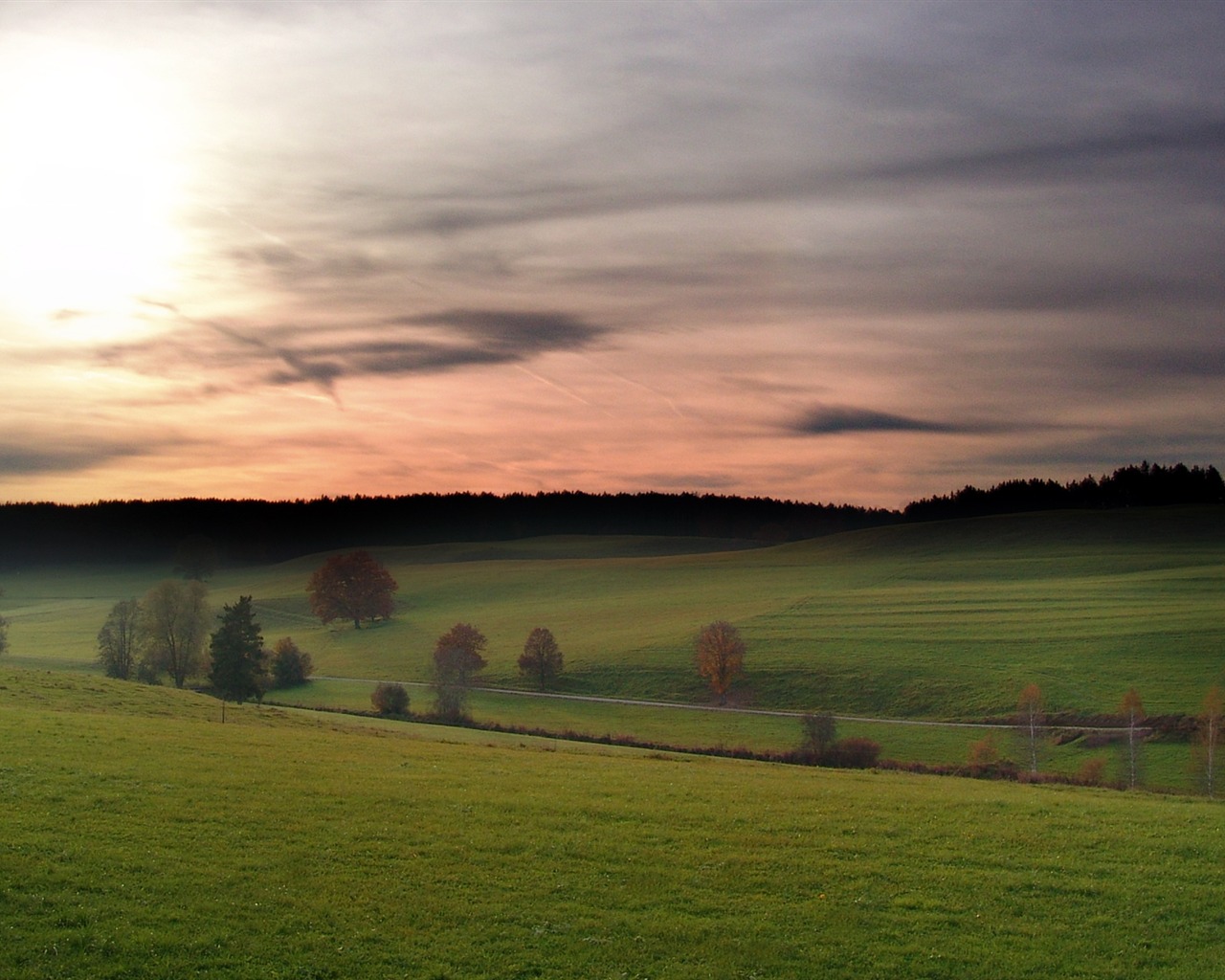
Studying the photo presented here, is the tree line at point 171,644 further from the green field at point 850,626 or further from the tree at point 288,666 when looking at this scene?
the green field at point 850,626

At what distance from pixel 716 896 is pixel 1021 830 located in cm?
1018

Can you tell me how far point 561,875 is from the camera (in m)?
21.7

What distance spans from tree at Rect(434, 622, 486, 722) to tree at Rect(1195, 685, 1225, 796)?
1975 inches

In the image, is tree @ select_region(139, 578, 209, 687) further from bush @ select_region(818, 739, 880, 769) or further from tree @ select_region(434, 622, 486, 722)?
bush @ select_region(818, 739, 880, 769)

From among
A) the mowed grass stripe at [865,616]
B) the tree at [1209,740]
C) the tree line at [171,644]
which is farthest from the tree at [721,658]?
the tree line at [171,644]

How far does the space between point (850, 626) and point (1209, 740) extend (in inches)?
1782

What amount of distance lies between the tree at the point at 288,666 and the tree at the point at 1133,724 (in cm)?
7329

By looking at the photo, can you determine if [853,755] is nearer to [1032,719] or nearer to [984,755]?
[984,755]

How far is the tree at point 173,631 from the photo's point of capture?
91938mm

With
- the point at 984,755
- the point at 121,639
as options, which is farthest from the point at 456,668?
the point at 984,755

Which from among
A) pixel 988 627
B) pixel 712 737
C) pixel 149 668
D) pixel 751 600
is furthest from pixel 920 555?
pixel 149 668

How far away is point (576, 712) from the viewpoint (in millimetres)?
84188

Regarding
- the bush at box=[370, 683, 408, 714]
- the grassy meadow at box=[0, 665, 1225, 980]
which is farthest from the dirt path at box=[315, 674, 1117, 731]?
the grassy meadow at box=[0, 665, 1225, 980]

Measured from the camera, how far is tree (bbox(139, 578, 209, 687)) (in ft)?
302
